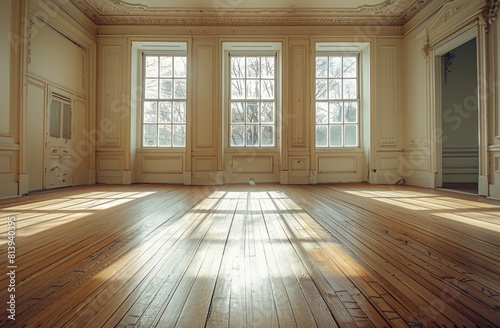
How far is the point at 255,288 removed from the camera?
1.03 metres

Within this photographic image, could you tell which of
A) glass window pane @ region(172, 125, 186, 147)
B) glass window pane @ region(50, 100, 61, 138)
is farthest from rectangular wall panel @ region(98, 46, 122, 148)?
glass window pane @ region(172, 125, 186, 147)

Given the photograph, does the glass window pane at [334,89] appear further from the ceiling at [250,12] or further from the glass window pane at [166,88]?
the glass window pane at [166,88]

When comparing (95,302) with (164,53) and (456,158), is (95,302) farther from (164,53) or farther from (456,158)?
(456,158)

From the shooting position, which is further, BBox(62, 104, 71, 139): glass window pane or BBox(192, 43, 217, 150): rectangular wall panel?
BBox(192, 43, 217, 150): rectangular wall panel

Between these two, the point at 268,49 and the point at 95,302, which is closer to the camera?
the point at 95,302

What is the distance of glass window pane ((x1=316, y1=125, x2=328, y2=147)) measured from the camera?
6172mm

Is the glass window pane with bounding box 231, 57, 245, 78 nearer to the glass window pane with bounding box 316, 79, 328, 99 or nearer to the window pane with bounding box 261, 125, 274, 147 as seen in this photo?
the window pane with bounding box 261, 125, 274, 147

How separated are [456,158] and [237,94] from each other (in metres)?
4.85

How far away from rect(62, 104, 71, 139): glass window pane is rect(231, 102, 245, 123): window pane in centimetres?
311

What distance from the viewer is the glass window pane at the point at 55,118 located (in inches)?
182

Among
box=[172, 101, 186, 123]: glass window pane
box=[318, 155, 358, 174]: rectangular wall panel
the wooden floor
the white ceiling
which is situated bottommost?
the wooden floor

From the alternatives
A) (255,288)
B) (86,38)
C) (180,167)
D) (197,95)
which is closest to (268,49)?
(197,95)

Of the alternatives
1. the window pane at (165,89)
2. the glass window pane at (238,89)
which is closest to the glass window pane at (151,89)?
the window pane at (165,89)

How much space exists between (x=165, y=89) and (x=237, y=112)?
166cm
